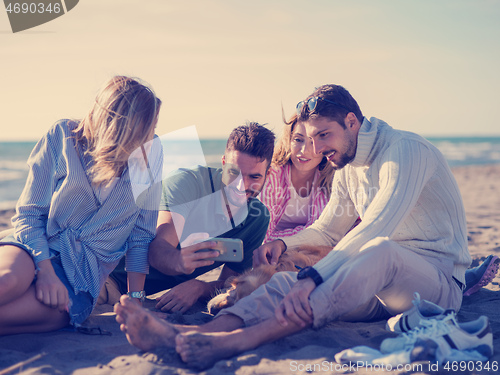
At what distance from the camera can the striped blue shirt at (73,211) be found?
2760 millimetres

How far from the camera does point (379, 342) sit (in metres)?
2.54

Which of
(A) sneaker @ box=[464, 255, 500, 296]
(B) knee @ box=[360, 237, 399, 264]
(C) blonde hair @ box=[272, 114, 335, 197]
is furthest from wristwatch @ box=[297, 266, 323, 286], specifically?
(C) blonde hair @ box=[272, 114, 335, 197]

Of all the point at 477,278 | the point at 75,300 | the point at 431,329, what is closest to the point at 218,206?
the point at 75,300

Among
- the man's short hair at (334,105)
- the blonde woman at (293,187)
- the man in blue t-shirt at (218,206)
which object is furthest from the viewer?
the blonde woman at (293,187)

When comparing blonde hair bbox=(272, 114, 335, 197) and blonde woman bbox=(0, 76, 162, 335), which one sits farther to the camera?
blonde hair bbox=(272, 114, 335, 197)

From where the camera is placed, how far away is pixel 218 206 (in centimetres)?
358

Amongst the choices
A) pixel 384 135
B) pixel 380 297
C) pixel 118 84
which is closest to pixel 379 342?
pixel 380 297

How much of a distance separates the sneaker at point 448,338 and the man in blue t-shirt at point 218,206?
1.50 m

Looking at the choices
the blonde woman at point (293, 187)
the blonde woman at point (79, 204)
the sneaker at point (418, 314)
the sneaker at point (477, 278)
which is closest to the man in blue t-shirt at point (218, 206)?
the blonde woman at point (79, 204)

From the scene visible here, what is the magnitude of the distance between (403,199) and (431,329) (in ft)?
2.34

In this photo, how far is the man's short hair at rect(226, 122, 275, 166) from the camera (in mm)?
3588

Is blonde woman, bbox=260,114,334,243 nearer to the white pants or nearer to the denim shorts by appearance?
the white pants

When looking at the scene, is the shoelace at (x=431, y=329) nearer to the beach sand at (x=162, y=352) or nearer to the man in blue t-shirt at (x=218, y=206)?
the beach sand at (x=162, y=352)

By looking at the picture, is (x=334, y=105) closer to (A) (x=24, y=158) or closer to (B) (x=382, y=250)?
(B) (x=382, y=250)
